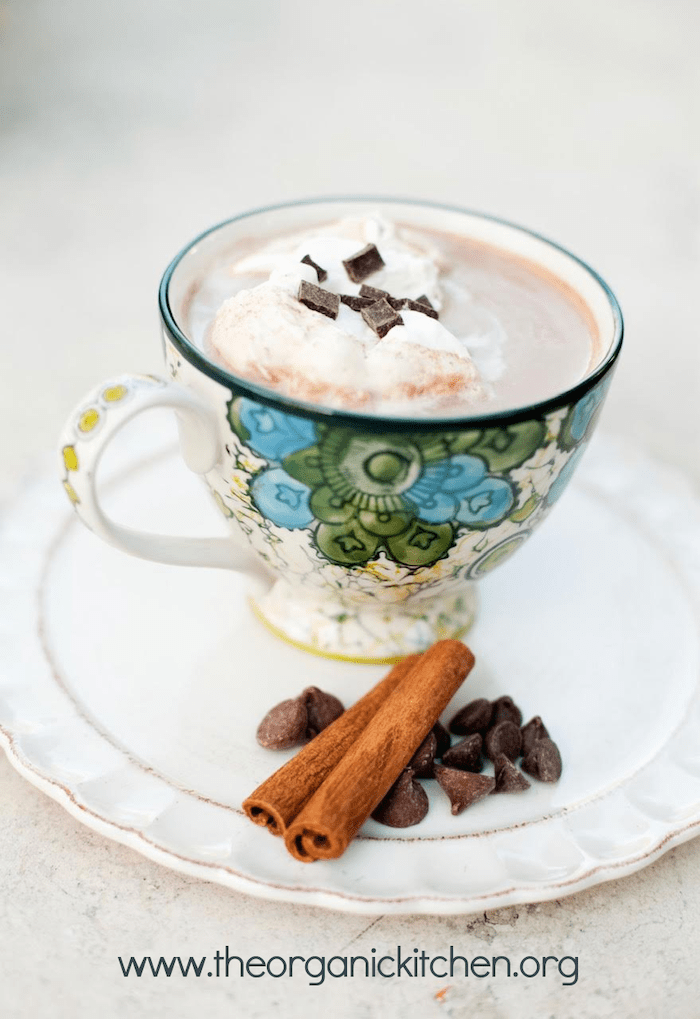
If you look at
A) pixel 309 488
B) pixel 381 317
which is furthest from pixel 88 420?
pixel 381 317

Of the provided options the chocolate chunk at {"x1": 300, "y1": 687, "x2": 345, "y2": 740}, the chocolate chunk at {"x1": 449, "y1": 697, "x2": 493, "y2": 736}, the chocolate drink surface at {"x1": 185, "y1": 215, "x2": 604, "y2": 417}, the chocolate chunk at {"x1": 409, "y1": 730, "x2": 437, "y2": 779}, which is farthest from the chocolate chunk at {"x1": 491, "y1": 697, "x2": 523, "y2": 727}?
the chocolate drink surface at {"x1": 185, "y1": 215, "x2": 604, "y2": 417}

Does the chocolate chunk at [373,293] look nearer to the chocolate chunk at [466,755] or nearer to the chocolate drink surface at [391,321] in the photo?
the chocolate drink surface at [391,321]

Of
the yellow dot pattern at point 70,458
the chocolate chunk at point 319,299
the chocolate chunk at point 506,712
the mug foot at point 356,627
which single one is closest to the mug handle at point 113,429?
the yellow dot pattern at point 70,458

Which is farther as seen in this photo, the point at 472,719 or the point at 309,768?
the point at 472,719

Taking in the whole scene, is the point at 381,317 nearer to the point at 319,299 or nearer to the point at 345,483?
the point at 319,299

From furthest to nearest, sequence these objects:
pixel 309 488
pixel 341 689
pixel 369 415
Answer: pixel 341 689, pixel 309 488, pixel 369 415

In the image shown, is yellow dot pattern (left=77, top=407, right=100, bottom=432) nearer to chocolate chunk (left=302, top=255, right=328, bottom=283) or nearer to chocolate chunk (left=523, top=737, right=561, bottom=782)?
chocolate chunk (left=302, top=255, right=328, bottom=283)
